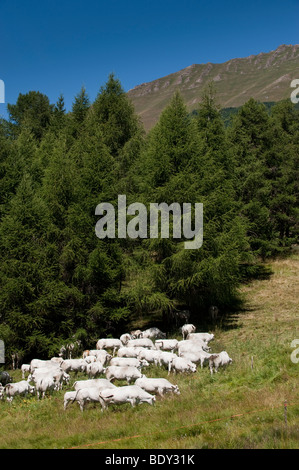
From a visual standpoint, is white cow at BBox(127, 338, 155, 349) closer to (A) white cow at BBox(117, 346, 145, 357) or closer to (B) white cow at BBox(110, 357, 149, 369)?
(A) white cow at BBox(117, 346, 145, 357)

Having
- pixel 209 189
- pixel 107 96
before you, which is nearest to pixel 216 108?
pixel 209 189

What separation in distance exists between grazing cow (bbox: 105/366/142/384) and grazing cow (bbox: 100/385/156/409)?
7.65 ft

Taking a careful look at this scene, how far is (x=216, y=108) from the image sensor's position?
97.1 feet

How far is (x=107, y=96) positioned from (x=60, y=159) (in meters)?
13.3

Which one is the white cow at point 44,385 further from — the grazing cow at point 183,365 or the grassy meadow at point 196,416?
the grazing cow at point 183,365

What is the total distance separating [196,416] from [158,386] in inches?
114

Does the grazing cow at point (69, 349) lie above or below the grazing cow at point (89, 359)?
below

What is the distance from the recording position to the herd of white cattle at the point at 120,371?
12281mm

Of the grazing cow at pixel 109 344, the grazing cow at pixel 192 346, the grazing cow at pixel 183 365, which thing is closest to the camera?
the grazing cow at pixel 183 365

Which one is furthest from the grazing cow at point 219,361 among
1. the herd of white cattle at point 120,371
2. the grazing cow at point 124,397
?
the grazing cow at point 124,397

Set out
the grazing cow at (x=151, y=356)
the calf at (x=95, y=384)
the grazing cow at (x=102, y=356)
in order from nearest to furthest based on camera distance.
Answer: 1. the calf at (x=95, y=384)
2. the grazing cow at (x=151, y=356)
3. the grazing cow at (x=102, y=356)

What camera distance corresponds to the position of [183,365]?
49.5ft

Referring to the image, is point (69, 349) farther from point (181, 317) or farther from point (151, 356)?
point (181, 317)

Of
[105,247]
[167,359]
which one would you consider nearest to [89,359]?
[167,359]
